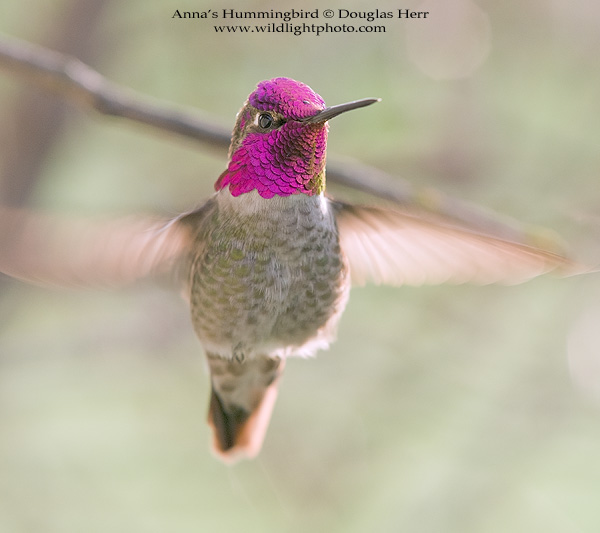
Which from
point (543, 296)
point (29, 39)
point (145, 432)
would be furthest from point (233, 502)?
point (29, 39)

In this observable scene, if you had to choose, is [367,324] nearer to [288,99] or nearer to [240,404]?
[240,404]

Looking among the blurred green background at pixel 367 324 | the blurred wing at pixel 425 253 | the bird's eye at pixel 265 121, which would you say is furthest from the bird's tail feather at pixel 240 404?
the blurred green background at pixel 367 324

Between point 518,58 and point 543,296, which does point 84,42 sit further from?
point 543,296

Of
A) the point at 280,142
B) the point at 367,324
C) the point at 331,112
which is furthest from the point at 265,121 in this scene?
the point at 367,324

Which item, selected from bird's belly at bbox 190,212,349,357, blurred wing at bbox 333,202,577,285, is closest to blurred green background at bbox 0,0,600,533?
blurred wing at bbox 333,202,577,285

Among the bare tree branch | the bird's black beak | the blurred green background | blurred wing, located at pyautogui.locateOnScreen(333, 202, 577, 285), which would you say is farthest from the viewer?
the blurred green background

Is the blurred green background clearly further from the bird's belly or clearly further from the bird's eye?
the bird's eye
